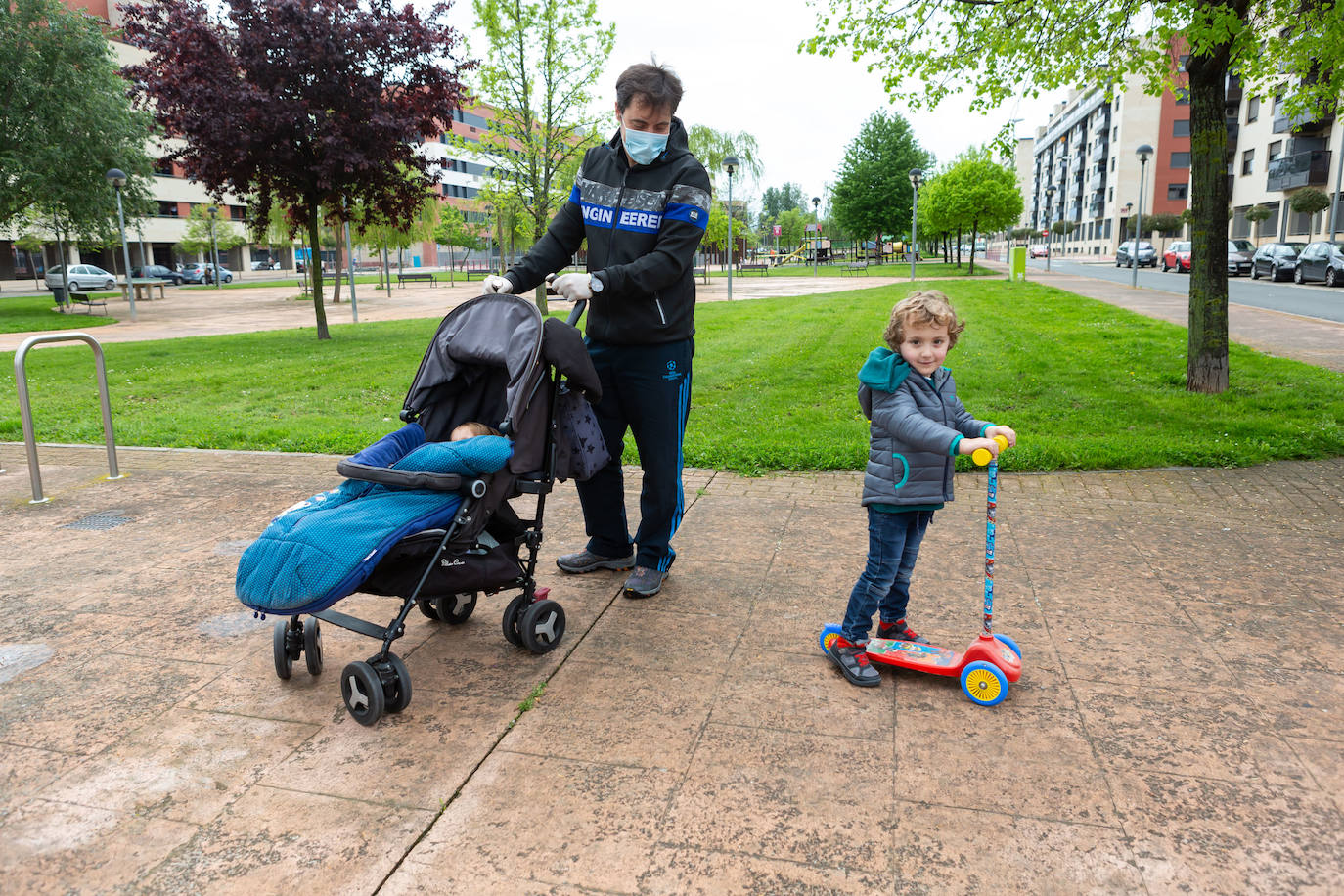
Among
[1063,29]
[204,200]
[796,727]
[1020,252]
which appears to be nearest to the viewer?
[796,727]

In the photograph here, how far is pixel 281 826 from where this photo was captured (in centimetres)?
255

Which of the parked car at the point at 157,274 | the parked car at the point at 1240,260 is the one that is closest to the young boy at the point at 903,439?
the parked car at the point at 1240,260

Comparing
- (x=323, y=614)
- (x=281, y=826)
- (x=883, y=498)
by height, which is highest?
(x=883, y=498)

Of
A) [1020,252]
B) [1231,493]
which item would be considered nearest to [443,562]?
[1231,493]

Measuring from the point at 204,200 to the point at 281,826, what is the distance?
77.7 meters

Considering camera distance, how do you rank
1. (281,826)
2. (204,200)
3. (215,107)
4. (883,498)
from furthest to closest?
(204,200), (215,107), (883,498), (281,826)

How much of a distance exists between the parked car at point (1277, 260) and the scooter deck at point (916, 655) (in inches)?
1357

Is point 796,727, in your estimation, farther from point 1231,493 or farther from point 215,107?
point 215,107

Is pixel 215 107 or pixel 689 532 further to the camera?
pixel 215 107

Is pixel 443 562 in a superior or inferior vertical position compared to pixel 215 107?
inferior

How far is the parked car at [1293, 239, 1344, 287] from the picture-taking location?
27.8 meters

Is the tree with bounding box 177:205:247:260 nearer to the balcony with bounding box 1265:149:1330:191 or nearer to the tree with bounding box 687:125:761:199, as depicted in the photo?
the tree with bounding box 687:125:761:199

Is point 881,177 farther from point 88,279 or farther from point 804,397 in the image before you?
point 804,397

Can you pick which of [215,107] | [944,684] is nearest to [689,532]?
[944,684]
